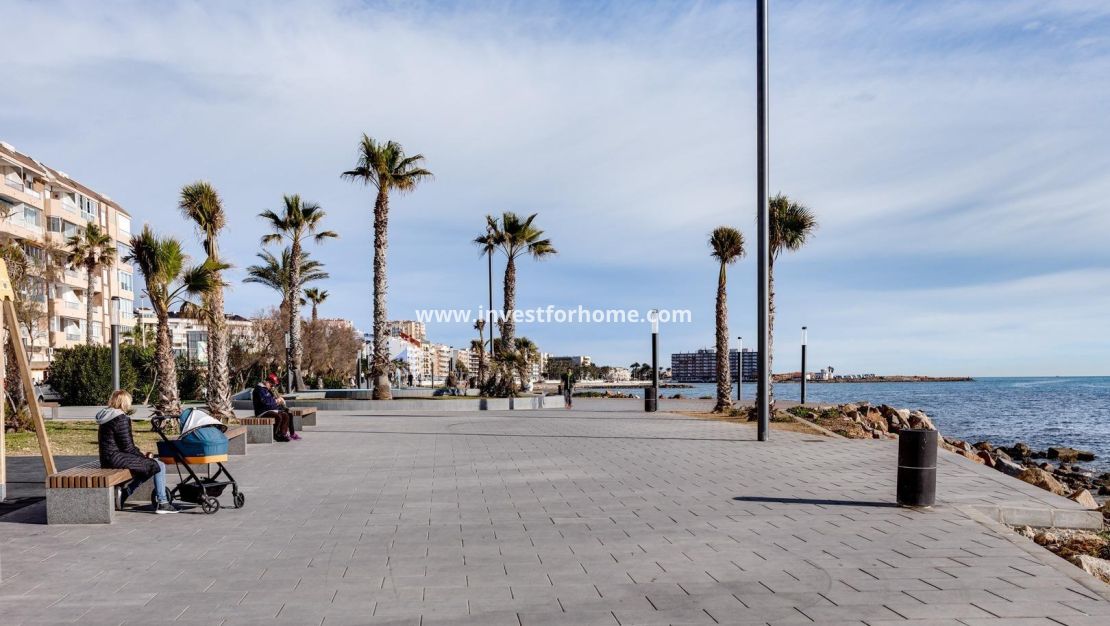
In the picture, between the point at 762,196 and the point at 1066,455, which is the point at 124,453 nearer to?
the point at 762,196

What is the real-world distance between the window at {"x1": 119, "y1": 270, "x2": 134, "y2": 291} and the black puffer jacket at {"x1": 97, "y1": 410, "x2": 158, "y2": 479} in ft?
212

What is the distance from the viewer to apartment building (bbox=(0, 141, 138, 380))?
1876 inches

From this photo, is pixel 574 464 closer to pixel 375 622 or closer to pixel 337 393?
pixel 375 622

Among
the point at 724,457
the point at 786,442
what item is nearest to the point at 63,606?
the point at 724,457

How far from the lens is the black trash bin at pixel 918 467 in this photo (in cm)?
802

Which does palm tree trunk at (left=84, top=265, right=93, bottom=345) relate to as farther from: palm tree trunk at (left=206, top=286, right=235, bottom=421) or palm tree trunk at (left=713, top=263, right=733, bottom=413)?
palm tree trunk at (left=713, top=263, right=733, bottom=413)

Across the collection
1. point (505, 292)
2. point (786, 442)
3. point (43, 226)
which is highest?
point (43, 226)

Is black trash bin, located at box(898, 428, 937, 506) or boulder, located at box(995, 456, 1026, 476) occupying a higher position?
black trash bin, located at box(898, 428, 937, 506)

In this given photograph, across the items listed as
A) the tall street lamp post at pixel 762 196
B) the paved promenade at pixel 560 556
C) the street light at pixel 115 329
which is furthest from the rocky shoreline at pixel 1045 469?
the street light at pixel 115 329

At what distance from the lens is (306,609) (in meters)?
4.85

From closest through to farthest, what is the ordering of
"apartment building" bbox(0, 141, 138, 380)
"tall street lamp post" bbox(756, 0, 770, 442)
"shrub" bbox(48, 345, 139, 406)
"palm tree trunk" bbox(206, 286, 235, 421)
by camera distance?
1. "tall street lamp post" bbox(756, 0, 770, 442)
2. "palm tree trunk" bbox(206, 286, 235, 421)
3. "shrub" bbox(48, 345, 139, 406)
4. "apartment building" bbox(0, 141, 138, 380)

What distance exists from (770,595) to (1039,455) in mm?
27616

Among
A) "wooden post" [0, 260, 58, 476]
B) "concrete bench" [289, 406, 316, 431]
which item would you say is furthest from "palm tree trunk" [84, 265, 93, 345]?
"wooden post" [0, 260, 58, 476]

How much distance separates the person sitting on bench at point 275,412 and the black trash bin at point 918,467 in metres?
12.3
